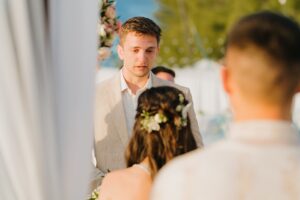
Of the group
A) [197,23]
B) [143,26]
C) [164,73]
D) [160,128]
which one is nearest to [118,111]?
[143,26]

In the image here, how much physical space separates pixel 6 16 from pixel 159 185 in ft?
3.59

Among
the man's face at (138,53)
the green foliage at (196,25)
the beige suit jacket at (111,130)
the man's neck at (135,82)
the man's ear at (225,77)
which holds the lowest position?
the beige suit jacket at (111,130)

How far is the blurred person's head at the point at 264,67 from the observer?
65.0 inches

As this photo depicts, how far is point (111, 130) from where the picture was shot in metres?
3.49

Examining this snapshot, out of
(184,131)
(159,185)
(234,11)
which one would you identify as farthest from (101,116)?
(234,11)

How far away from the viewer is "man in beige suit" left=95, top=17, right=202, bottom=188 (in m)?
3.46

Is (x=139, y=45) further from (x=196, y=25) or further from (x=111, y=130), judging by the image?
(x=196, y=25)

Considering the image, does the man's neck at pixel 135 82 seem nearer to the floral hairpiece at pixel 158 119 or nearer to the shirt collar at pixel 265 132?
the floral hairpiece at pixel 158 119

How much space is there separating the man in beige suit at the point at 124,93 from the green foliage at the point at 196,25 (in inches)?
781

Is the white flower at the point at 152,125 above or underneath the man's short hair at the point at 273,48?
underneath

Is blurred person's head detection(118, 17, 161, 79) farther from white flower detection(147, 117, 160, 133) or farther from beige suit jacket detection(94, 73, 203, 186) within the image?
white flower detection(147, 117, 160, 133)

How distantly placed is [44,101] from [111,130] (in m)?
1.01

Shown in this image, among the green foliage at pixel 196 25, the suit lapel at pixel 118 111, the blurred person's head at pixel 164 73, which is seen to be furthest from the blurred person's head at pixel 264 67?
the green foliage at pixel 196 25

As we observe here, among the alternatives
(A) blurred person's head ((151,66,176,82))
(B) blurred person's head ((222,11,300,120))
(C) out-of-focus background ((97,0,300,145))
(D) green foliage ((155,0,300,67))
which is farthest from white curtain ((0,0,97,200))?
(D) green foliage ((155,0,300,67))
